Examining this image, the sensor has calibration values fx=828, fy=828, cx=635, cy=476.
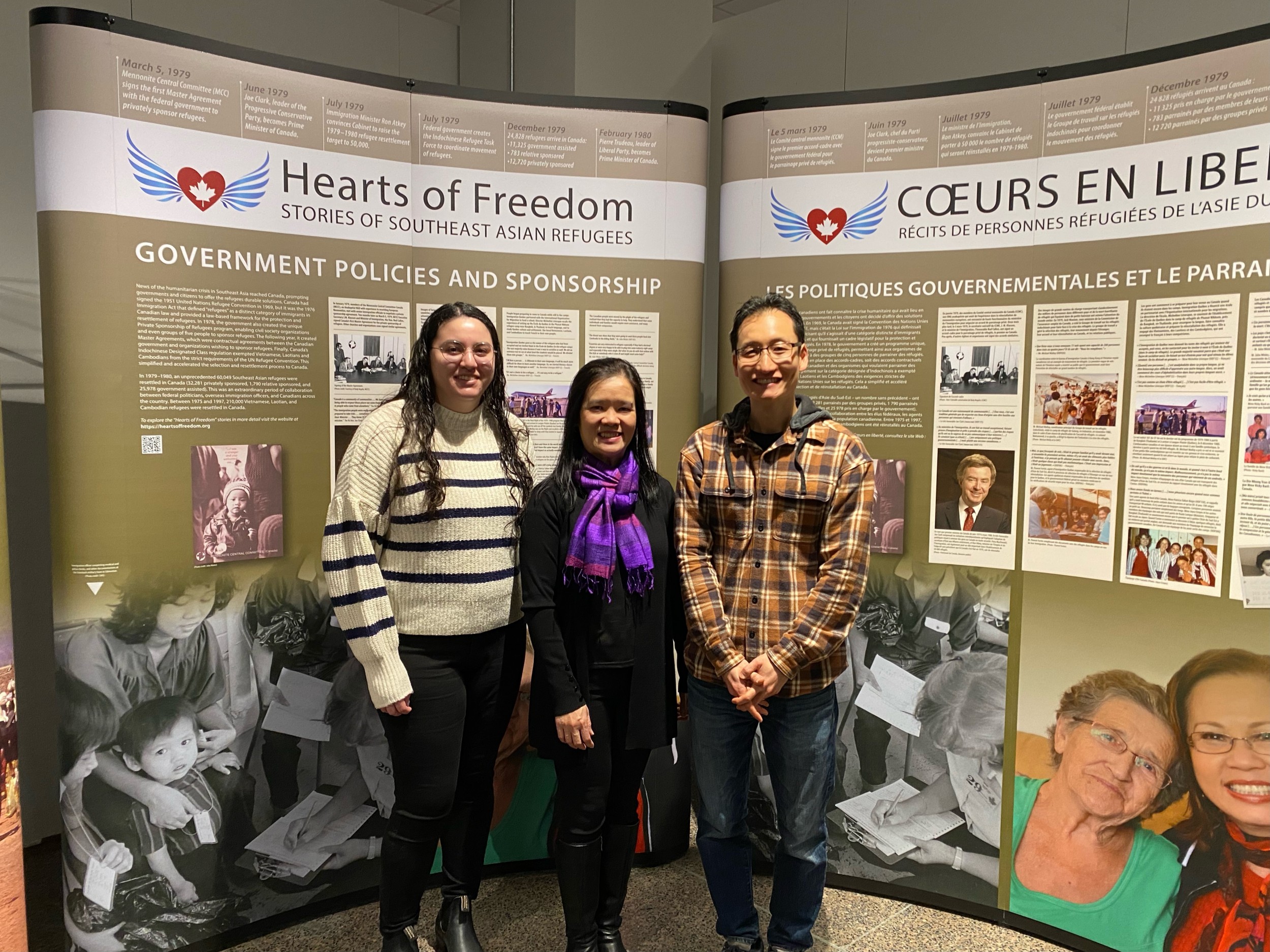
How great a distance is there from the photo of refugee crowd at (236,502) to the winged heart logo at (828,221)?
5.73 ft

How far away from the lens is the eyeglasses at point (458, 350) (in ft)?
6.80

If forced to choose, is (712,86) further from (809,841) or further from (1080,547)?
(809,841)

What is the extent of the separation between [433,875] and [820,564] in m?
1.77

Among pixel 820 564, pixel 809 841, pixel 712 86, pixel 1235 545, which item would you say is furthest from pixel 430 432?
pixel 712 86

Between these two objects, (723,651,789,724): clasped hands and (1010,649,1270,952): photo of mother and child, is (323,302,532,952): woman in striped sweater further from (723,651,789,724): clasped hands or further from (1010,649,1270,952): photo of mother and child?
(1010,649,1270,952): photo of mother and child

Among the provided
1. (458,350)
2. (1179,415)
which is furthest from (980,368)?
(458,350)

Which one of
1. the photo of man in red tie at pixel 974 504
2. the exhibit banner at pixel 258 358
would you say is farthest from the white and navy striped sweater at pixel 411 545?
the photo of man in red tie at pixel 974 504

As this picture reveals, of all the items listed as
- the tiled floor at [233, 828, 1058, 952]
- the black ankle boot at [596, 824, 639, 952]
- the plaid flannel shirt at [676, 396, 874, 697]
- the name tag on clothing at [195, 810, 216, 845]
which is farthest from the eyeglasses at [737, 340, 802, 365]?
the name tag on clothing at [195, 810, 216, 845]

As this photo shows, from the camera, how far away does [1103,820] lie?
246 centimetres

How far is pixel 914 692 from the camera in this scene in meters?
2.70

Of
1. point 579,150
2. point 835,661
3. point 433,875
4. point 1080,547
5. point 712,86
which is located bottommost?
point 433,875

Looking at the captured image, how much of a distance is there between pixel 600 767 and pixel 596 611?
404 mm

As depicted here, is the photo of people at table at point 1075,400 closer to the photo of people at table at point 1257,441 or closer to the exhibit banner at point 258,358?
the photo of people at table at point 1257,441

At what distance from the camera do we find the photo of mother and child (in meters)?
2.26
